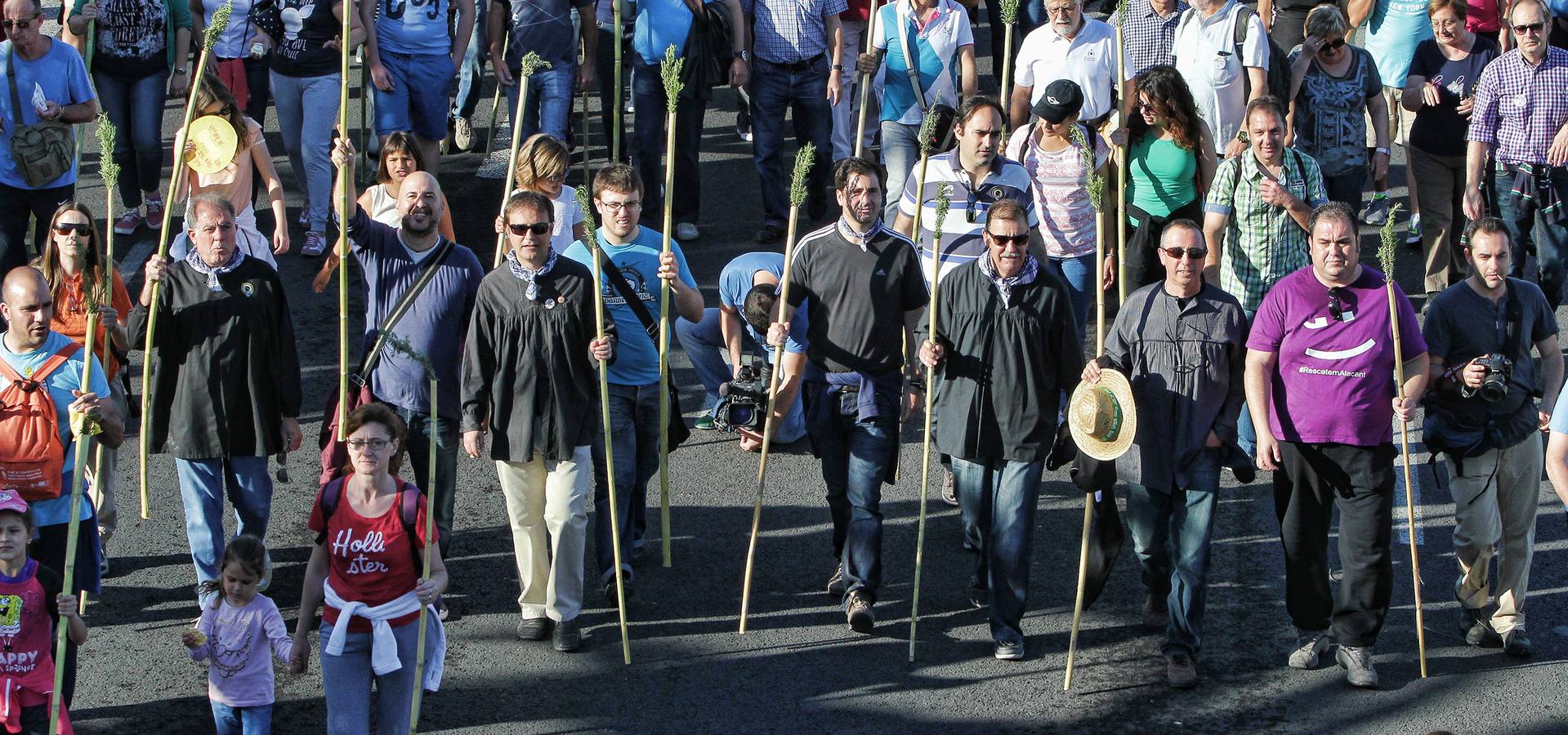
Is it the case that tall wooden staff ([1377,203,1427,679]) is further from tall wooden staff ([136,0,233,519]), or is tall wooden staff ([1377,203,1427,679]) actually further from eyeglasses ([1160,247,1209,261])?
tall wooden staff ([136,0,233,519])

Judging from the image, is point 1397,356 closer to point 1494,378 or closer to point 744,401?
point 1494,378

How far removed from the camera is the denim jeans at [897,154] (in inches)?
464

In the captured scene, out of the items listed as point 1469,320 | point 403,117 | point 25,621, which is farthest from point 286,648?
point 403,117

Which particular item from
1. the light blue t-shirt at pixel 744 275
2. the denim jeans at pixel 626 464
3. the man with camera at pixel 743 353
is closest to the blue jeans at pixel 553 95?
the man with camera at pixel 743 353

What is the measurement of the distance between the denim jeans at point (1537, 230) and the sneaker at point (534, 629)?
624cm

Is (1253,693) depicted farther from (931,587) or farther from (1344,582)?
(931,587)

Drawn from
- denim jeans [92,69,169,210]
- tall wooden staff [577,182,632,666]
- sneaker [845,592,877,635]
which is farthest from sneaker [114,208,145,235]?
sneaker [845,592,877,635]

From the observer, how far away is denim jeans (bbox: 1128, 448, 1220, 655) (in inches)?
307

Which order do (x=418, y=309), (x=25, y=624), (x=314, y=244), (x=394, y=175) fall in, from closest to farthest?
(x=25, y=624) → (x=418, y=309) → (x=394, y=175) → (x=314, y=244)

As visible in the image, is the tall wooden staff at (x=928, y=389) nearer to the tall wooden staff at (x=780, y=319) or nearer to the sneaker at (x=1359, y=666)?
the tall wooden staff at (x=780, y=319)

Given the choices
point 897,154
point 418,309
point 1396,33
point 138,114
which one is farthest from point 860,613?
point 1396,33

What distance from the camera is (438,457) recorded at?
8.25 meters

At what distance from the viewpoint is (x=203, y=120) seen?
9.41 m

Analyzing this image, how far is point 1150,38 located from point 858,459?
450 cm
